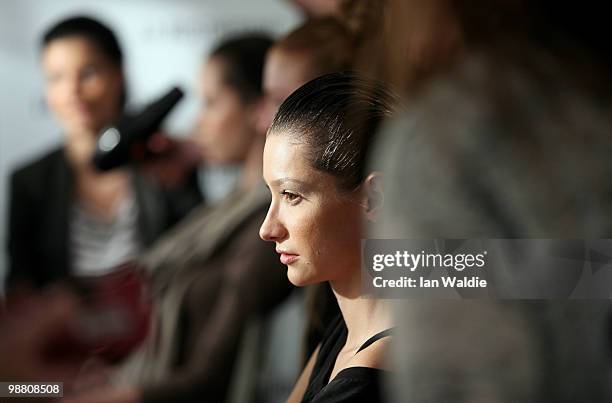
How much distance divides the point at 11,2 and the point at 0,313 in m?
0.38

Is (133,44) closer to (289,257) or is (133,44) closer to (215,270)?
(215,270)

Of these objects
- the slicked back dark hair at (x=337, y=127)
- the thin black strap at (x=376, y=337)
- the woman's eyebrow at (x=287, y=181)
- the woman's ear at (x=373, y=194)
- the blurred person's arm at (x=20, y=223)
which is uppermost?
the blurred person's arm at (x=20, y=223)

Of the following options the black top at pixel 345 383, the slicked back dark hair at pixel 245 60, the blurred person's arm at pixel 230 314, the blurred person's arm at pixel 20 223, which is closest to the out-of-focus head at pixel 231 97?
the slicked back dark hair at pixel 245 60

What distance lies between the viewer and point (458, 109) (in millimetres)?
768

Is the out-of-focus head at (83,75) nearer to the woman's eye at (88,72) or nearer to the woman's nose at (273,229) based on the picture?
the woman's eye at (88,72)

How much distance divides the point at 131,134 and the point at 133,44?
12 centimetres

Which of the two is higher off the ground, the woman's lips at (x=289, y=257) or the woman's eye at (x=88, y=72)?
the woman's eye at (x=88, y=72)

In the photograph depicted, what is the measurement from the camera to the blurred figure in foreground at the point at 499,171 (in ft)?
2.39

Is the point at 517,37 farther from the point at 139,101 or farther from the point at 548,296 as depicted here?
the point at 139,101

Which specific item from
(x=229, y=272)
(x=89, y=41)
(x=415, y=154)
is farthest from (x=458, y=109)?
(x=89, y=41)

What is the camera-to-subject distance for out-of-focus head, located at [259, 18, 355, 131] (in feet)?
2.85

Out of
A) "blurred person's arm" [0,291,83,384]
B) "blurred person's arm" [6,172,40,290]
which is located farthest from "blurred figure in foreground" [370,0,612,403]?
"blurred person's arm" [6,172,40,290]

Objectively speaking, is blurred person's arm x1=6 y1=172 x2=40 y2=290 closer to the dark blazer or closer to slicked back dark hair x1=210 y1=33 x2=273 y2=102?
the dark blazer

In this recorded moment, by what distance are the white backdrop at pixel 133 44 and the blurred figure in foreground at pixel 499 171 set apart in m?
0.31
